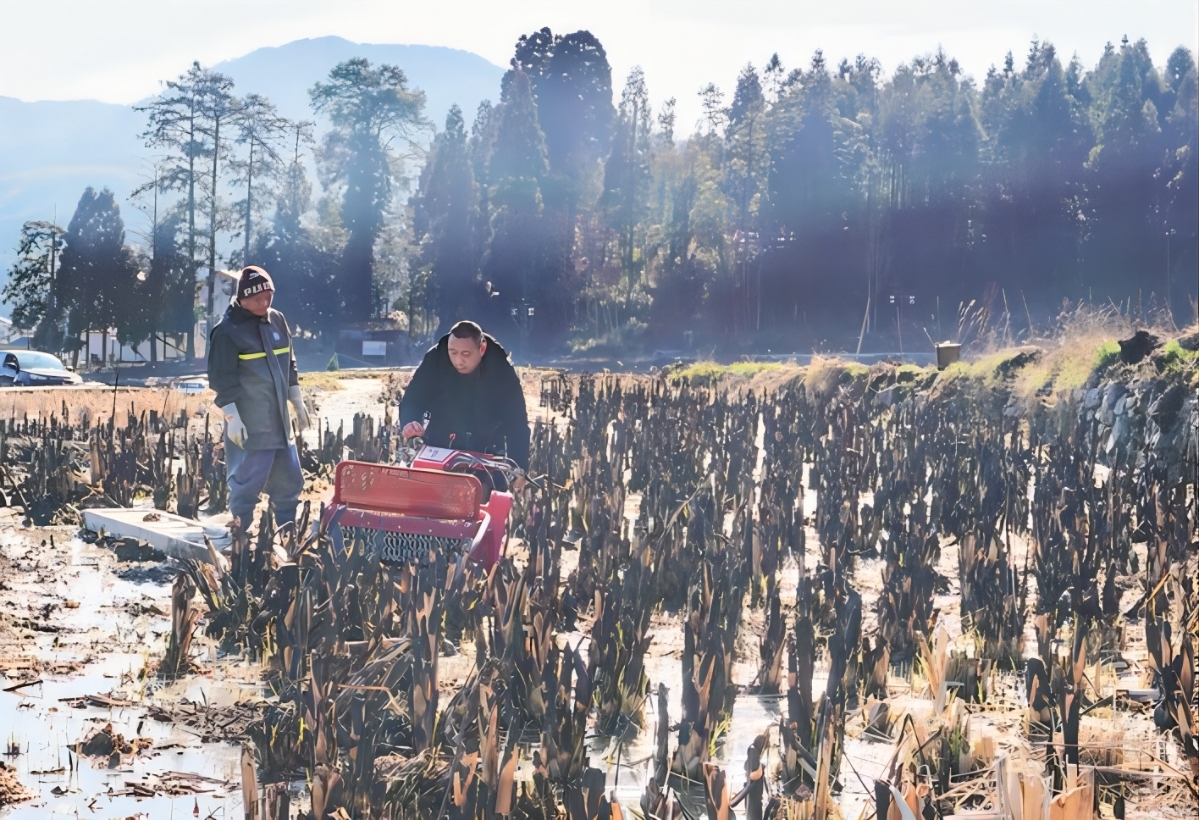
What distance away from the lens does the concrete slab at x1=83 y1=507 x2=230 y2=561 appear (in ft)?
20.6

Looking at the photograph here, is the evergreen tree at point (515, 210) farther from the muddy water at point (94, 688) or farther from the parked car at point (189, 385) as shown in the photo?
the muddy water at point (94, 688)

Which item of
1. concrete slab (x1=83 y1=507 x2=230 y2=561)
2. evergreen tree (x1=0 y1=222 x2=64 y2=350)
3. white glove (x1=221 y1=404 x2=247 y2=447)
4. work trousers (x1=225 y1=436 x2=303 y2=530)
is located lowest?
concrete slab (x1=83 y1=507 x2=230 y2=561)

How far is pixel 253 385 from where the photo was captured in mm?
6074

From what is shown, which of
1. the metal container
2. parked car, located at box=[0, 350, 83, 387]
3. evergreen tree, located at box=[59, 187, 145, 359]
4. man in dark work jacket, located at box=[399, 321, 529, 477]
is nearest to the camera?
man in dark work jacket, located at box=[399, 321, 529, 477]

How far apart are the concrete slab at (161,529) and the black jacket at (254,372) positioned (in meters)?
0.57

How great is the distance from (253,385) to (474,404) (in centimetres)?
120

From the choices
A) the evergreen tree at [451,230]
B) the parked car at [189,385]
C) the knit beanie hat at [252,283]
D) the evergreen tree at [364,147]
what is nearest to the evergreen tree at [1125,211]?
the evergreen tree at [451,230]

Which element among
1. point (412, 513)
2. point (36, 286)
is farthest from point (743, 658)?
point (36, 286)

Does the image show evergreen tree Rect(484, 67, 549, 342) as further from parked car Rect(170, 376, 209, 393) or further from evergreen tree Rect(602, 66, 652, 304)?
parked car Rect(170, 376, 209, 393)

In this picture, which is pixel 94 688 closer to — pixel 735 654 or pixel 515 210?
pixel 735 654

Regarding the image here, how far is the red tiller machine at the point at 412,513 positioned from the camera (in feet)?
16.1

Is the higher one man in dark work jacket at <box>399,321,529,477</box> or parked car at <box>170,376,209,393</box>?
man in dark work jacket at <box>399,321,529,477</box>

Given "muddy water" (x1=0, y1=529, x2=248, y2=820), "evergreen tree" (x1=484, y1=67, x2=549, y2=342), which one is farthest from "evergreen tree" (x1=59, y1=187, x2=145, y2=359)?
"muddy water" (x1=0, y1=529, x2=248, y2=820)

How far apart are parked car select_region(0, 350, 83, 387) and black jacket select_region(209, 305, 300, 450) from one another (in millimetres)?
17337
